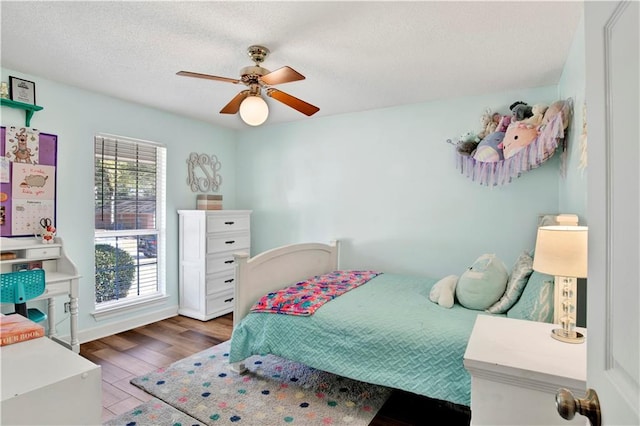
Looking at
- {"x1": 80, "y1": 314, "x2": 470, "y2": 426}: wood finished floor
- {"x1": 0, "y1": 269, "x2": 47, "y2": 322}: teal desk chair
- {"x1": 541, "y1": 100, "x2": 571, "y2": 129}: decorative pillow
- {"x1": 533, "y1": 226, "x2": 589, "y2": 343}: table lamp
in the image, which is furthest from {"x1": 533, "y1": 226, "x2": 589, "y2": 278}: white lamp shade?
{"x1": 0, "y1": 269, "x2": 47, "y2": 322}: teal desk chair

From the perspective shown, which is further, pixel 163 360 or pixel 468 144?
pixel 468 144

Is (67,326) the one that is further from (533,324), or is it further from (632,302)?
(632,302)

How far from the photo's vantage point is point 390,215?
377 centimetres

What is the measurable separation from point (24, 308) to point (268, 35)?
2557 mm

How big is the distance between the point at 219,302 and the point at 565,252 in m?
3.51

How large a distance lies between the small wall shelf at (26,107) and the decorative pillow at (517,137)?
12.5 feet

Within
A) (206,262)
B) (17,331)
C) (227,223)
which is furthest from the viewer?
(227,223)

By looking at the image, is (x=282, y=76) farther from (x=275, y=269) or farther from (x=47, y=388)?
(x=47, y=388)

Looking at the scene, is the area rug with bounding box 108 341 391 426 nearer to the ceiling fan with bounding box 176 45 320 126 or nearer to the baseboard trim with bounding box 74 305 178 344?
the baseboard trim with bounding box 74 305 178 344

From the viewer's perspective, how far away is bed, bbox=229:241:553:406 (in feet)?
6.16

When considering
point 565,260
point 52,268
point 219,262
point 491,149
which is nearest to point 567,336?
point 565,260

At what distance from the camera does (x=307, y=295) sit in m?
2.60

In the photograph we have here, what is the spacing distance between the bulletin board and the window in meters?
0.43

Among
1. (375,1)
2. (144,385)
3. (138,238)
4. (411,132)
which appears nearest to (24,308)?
(144,385)
